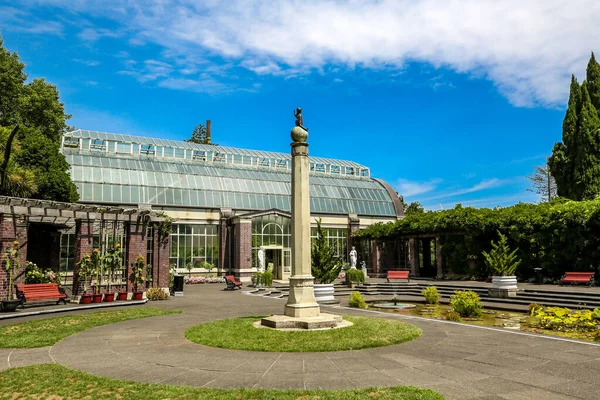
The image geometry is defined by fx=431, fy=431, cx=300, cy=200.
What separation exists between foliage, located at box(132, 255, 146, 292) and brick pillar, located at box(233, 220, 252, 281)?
15.1 meters

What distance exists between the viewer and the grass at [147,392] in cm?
586

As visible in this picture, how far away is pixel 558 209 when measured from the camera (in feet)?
86.6

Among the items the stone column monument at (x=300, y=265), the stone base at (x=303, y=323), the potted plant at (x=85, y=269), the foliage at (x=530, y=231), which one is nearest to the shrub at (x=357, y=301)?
the stone column monument at (x=300, y=265)

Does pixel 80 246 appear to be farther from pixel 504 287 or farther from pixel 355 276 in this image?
pixel 504 287

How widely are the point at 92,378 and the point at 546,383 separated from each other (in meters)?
7.09

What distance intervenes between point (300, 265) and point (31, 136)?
23900 millimetres

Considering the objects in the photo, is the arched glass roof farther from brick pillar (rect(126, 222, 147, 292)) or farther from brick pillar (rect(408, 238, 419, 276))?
brick pillar (rect(126, 222, 147, 292))

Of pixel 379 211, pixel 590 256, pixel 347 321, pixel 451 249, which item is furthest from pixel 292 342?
pixel 379 211

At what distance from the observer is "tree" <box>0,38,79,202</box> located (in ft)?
75.1

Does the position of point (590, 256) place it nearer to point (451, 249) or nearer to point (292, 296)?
point (451, 249)

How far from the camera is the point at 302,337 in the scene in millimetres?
10188

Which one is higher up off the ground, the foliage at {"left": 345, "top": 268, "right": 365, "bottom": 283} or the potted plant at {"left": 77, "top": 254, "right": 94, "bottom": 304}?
the potted plant at {"left": 77, "top": 254, "right": 94, "bottom": 304}

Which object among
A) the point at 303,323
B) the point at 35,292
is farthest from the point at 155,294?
the point at 303,323

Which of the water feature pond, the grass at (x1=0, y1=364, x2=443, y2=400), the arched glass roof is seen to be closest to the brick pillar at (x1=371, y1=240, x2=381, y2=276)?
the arched glass roof
